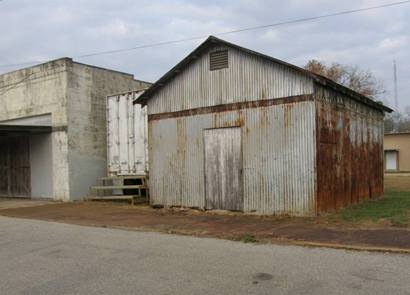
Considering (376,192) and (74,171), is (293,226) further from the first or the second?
(74,171)

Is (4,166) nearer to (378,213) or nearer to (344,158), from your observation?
(344,158)

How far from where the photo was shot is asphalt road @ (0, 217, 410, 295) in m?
6.54

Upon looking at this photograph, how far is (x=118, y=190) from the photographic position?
21719mm

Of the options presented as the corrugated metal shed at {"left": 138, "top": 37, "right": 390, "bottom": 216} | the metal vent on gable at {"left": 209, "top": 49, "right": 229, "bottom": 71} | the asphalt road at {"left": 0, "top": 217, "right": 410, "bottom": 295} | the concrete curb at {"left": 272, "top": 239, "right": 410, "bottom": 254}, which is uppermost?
the metal vent on gable at {"left": 209, "top": 49, "right": 229, "bottom": 71}

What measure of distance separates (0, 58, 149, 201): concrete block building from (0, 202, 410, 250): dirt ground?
3.61m

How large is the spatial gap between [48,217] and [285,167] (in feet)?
26.4

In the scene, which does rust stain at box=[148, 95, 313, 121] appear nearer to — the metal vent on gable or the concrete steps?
the metal vent on gable

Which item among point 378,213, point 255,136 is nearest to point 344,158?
point 378,213

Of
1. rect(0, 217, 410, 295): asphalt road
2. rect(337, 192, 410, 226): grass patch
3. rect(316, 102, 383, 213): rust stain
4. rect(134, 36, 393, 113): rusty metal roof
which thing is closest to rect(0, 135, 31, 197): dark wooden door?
rect(134, 36, 393, 113): rusty metal roof

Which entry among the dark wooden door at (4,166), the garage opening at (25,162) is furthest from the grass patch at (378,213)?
the dark wooden door at (4,166)

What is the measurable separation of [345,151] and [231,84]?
14.7 ft


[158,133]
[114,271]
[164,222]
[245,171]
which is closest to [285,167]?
[245,171]

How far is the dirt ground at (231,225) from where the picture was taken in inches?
393

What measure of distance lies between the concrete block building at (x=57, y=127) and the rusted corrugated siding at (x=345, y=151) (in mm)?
11863
